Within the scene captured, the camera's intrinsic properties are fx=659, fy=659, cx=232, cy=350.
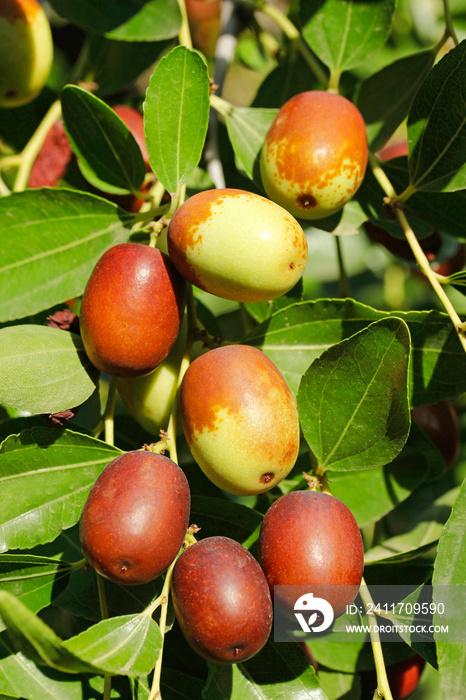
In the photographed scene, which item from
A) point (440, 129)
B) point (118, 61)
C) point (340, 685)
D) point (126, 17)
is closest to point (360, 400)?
point (440, 129)

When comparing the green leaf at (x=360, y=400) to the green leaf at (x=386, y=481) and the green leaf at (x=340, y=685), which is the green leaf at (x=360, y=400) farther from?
the green leaf at (x=340, y=685)

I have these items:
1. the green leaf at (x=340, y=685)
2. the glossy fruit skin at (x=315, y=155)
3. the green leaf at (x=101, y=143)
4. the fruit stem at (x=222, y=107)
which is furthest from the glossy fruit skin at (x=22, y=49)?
the green leaf at (x=340, y=685)

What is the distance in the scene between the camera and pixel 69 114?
1436 millimetres

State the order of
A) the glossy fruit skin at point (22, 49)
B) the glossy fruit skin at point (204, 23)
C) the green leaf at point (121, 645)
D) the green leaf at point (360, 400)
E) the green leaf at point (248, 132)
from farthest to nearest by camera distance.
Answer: the glossy fruit skin at point (204, 23), the glossy fruit skin at point (22, 49), the green leaf at point (248, 132), the green leaf at point (360, 400), the green leaf at point (121, 645)

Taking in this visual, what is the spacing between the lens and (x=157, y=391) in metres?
1.33

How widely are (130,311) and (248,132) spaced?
646 millimetres

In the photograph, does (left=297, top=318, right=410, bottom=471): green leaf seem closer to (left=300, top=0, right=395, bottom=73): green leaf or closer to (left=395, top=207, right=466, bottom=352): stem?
(left=395, top=207, right=466, bottom=352): stem

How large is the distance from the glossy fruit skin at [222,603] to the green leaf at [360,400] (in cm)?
29

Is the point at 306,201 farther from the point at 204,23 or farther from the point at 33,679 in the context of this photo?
the point at 204,23

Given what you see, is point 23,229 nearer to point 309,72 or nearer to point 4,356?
point 4,356

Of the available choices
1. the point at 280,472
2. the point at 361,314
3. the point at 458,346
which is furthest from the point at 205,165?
the point at 280,472

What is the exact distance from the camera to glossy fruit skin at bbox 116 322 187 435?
4.38ft

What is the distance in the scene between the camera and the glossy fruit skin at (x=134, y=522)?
102cm

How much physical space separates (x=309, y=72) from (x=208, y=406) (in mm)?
1310
